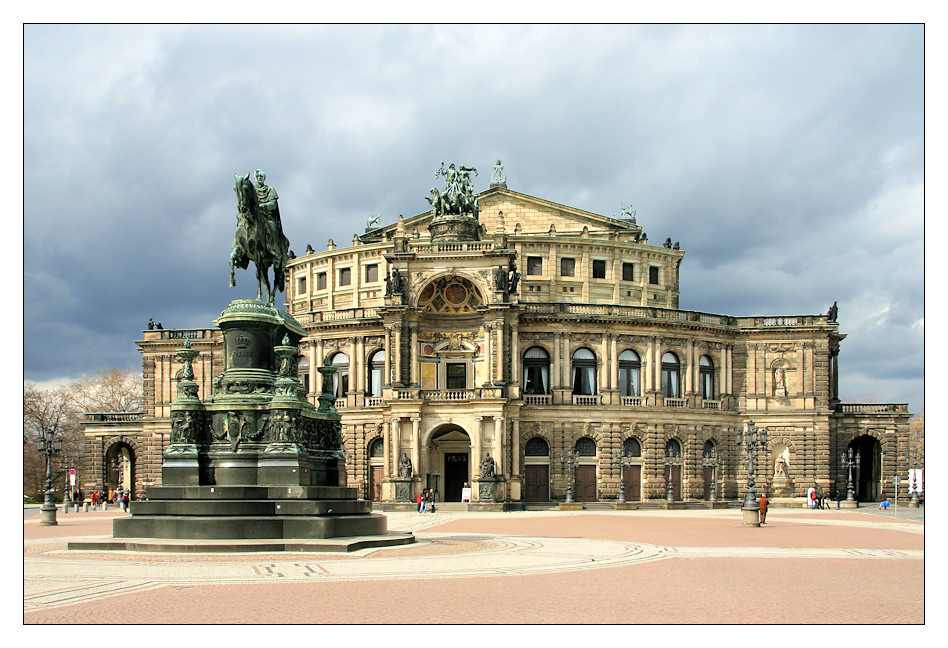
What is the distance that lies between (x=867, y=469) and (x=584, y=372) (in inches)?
1063

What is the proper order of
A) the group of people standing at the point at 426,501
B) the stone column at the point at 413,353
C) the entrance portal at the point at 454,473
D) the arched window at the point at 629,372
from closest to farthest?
1. the group of people standing at the point at 426,501
2. the stone column at the point at 413,353
3. the entrance portal at the point at 454,473
4. the arched window at the point at 629,372

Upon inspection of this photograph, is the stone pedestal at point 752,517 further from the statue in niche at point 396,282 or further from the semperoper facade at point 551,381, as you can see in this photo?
the statue in niche at point 396,282

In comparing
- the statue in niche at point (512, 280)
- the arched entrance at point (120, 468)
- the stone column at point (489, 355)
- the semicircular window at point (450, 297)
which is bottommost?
the arched entrance at point (120, 468)

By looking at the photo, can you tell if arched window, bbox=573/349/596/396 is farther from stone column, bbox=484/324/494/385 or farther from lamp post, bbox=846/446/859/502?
lamp post, bbox=846/446/859/502

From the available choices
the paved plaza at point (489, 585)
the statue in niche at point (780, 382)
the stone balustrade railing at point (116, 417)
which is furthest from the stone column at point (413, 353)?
the paved plaza at point (489, 585)

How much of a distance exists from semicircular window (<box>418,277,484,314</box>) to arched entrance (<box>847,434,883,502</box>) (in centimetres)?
3233

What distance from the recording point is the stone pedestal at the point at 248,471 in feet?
78.3

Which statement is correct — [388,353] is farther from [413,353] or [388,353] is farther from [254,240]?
[254,240]

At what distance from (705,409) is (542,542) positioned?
4485cm

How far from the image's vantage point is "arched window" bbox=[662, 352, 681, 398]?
236 ft

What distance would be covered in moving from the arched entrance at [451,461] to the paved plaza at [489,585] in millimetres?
40114

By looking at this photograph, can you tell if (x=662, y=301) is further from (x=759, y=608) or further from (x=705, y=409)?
(x=759, y=608)

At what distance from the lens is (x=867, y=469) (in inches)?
3145
